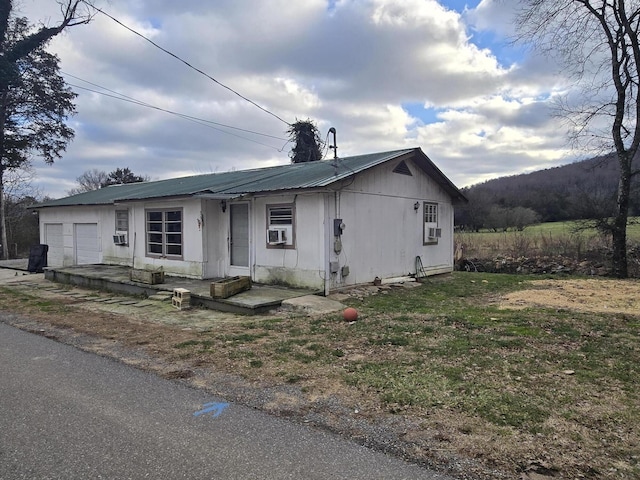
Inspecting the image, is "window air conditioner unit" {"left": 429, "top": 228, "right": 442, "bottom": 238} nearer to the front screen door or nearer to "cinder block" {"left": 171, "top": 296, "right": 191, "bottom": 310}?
the front screen door

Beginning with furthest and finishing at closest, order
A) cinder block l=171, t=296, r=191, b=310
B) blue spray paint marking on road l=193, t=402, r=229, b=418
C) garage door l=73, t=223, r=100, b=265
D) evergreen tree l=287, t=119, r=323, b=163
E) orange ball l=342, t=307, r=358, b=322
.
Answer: evergreen tree l=287, t=119, r=323, b=163
garage door l=73, t=223, r=100, b=265
cinder block l=171, t=296, r=191, b=310
orange ball l=342, t=307, r=358, b=322
blue spray paint marking on road l=193, t=402, r=229, b=418

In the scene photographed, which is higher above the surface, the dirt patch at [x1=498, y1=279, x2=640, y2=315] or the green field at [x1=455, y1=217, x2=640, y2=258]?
the green field at [x1=455, y1=217, x2=640, y2=258]

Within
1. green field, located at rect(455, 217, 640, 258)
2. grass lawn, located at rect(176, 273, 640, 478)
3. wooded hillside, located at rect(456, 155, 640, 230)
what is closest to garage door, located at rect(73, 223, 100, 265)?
grass lawn, located at rect(176, 273, 640, 478)

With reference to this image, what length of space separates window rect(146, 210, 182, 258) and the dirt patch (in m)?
8.59

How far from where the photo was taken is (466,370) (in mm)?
4504

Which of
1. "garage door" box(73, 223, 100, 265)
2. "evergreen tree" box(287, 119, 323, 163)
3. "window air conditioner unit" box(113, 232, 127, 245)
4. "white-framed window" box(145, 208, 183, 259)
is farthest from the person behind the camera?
"evergreen tree" box(287, 119, 323, 163)

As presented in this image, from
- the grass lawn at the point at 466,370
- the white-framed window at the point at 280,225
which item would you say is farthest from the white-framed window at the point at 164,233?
the grass lawn at the point at 466,370

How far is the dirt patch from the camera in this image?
8.24m

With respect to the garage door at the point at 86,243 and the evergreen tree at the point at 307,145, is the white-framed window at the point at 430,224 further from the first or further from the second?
the evergreen tree at the point at 307,145

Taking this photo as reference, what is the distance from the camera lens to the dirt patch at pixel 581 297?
824 centimetres

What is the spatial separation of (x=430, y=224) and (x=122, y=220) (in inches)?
409

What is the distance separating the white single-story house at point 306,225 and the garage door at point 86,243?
4.09ft

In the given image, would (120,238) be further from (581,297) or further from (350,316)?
(581,297)

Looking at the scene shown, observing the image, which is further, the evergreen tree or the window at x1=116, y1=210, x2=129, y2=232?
the evergreen tree
